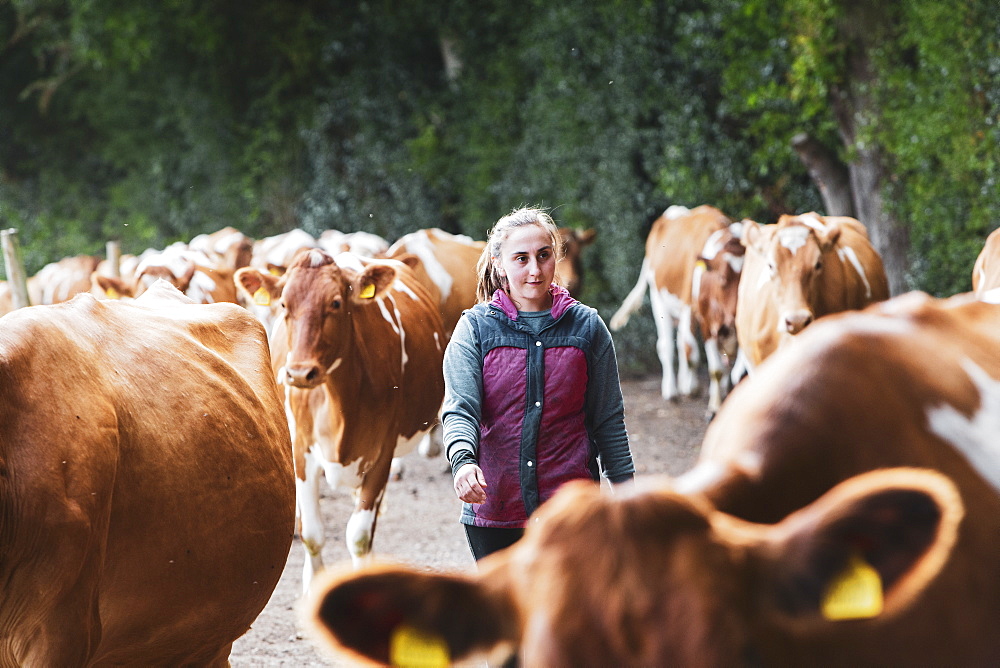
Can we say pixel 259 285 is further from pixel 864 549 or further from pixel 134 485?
pixel 864 549

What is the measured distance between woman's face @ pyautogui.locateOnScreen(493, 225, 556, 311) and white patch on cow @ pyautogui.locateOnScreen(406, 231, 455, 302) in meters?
6.29

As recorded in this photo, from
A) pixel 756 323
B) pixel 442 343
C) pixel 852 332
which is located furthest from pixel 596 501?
pixel 756 323

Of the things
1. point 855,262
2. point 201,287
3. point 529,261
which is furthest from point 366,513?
point 855,262

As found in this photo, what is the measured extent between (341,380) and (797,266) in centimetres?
360

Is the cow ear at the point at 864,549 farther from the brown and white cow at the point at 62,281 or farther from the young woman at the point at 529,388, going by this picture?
the brown and white cow at the point at 62,281

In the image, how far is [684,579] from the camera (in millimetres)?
1469

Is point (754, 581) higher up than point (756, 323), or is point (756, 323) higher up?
point (754, 581)

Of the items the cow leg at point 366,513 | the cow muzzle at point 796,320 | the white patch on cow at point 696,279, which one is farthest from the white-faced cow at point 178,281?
the white patch on cow at point 696,279

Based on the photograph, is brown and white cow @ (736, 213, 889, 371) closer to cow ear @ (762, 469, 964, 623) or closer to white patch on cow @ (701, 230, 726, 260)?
white patch on cow @ (701, 230, 726, 260)

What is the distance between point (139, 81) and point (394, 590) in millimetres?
22152

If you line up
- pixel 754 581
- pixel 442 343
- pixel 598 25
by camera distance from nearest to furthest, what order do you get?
1. pixel 754 581
2. pixel 442 343
3. pixel 598 25

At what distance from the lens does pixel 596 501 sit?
4.99ft

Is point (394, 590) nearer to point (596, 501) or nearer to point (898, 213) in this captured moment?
point (596, 501)

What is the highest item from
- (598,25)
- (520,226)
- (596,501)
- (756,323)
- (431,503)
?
(598,25)
